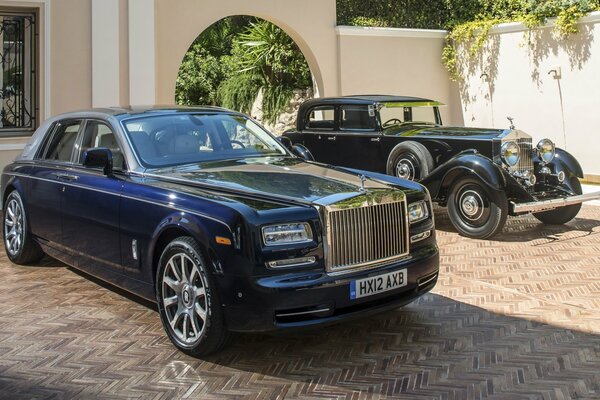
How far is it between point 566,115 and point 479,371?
414 inches

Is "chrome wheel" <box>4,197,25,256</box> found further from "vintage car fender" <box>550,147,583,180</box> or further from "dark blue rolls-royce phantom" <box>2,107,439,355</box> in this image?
"vintage car fender" <box>550,147,583,180</box>

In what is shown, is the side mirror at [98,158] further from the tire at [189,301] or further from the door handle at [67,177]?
the tire at [189,301]

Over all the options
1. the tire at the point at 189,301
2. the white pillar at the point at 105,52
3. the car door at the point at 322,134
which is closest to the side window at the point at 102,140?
the tire at the point at 189,301

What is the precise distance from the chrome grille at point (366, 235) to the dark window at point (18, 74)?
802 centimetres

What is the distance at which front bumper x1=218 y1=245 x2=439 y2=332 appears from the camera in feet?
12.8

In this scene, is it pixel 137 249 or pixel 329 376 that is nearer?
pixel 329 376

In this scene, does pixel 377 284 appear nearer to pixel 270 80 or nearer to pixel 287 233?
pixel 287 233

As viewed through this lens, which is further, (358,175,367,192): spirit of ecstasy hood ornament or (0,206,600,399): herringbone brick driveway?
(358,175,367,192): spirit of ecstasy hood ornament

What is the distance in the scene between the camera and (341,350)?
4465 millimetres

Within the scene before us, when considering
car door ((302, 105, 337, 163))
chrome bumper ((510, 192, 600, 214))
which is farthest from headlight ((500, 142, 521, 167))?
car door ((302, 105, 337, 163))

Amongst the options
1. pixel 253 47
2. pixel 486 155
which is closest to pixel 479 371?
pixel 486 155

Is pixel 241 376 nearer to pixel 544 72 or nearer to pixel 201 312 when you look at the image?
pixel 201 312

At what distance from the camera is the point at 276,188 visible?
4402 mm

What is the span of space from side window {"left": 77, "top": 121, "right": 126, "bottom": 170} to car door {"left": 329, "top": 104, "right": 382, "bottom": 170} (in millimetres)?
4719
